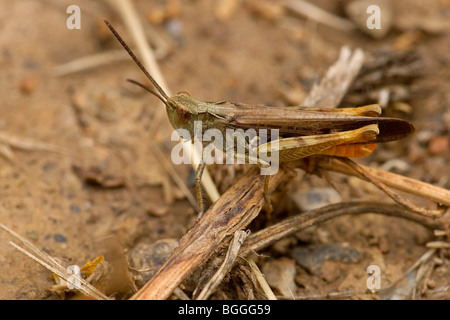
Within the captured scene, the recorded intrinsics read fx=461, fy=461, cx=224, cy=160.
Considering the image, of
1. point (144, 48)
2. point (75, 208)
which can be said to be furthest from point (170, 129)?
point (75, 208)

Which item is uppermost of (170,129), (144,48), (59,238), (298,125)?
(144,48)

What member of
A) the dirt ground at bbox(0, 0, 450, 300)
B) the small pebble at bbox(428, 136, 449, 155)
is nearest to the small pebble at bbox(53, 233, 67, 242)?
the dirt ground at bbox(0, 0, 450, 300)

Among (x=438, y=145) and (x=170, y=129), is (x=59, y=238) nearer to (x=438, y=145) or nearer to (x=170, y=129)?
(x=170, y=129)

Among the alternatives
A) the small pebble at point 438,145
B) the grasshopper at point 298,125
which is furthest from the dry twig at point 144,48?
the small pebble at point 438,145

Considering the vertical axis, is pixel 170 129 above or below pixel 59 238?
above

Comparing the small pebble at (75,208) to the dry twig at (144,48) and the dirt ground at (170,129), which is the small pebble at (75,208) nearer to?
the dirt ground at (170,129)
